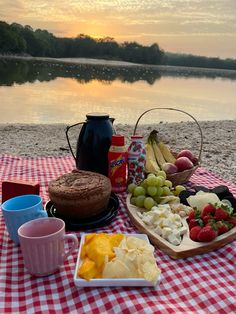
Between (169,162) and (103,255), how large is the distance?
3.05 feet

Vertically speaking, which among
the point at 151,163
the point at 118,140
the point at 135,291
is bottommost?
the point at 135,291

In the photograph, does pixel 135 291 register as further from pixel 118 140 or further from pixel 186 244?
pixel 118 140

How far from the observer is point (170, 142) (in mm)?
4883

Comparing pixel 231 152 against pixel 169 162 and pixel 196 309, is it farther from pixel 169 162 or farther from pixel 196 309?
pixel 196 309

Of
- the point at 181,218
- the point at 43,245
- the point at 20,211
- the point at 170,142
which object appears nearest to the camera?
the point at 43,245

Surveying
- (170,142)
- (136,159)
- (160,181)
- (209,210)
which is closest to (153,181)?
(160,181)

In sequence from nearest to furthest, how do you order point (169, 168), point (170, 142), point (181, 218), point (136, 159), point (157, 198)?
1. point (181, 218)
2. point (157, 198)
3. point (136, 159)
4. point (169, 168)
5. point (170, 142)

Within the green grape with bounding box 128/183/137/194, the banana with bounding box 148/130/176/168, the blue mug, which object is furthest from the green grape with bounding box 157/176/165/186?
the blue mug

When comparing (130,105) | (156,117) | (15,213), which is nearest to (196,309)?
(15,213)

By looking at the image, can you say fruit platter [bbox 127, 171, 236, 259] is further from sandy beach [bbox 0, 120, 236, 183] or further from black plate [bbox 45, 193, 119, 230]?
sandy beach [bbox 0, 120, 236, 183]

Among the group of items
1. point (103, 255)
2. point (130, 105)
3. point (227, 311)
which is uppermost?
point (103, 255)

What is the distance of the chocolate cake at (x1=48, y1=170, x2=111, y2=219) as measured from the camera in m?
1.15

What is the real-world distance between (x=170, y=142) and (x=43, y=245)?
4.11 meters

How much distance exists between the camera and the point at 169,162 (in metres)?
1.76
